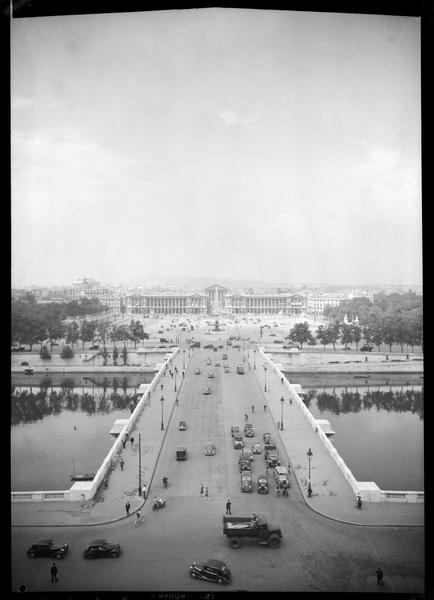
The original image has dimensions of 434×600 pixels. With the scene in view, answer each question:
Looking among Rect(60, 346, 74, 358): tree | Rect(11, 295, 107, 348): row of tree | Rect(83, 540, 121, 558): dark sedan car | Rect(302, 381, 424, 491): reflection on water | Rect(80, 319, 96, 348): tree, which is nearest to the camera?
Rect(83, 540, 121, 558): dark sedan car

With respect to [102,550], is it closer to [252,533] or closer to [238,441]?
[252,533]

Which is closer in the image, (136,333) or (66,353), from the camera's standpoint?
(66,353)

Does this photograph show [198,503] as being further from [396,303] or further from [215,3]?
[396,303]

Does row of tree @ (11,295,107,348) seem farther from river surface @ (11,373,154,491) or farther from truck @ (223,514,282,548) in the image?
truck @ (223,514,282,548)

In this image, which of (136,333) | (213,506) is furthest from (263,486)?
(136,333)

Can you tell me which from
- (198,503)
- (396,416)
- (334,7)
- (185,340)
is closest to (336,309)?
(185,340)

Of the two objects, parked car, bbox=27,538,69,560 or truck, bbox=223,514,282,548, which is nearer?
parked car, bbox=27,538,69,560

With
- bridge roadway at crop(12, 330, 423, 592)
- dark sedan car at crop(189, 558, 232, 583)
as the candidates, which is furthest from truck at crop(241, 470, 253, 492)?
dark sedan car at crop(189, 558, 232, 583)
